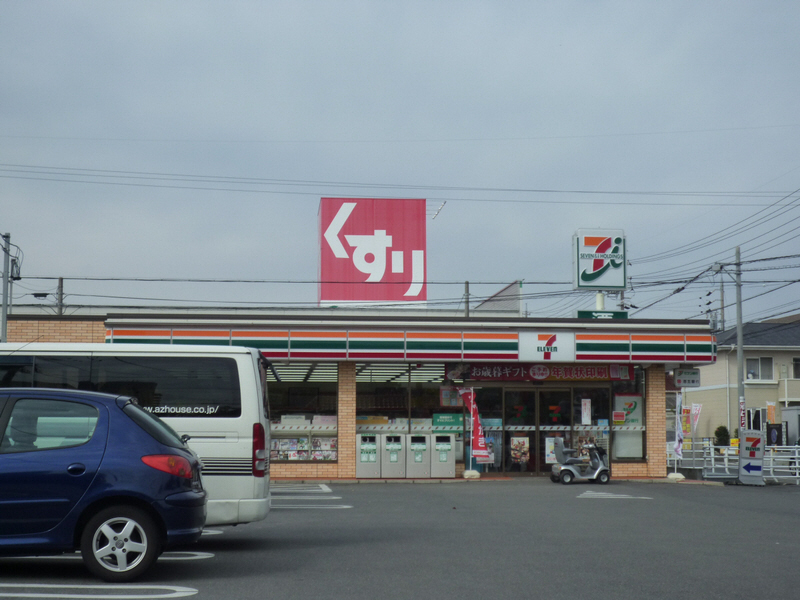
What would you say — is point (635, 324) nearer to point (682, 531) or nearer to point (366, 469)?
point (366, 469)

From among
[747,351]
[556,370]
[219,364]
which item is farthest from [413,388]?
[747,351]

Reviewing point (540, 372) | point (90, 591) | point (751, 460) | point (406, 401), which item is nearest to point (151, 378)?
point (90, 591)

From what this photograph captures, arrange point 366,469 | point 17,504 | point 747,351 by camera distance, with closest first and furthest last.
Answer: point 17,504 → point 366,469 → point 747,351

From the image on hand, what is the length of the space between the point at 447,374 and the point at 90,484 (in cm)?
1703

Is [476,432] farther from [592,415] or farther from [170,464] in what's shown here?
[170,464]

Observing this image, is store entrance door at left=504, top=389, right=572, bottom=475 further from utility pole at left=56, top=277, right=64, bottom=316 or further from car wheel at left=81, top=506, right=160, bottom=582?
utility pole at left=56, top=277, right=64, bottom=316

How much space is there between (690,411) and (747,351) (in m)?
21.4

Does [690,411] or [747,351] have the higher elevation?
[747,351]

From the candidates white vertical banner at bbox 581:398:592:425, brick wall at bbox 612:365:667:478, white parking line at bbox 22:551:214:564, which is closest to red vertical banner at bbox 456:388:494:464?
white vertical banner at bbox 581:398:592:425

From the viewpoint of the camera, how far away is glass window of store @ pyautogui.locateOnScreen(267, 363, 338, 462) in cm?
2305

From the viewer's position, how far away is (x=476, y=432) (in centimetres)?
2339

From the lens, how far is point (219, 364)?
9742 mm

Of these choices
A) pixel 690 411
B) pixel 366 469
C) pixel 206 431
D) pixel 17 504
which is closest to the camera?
pixel 17 504

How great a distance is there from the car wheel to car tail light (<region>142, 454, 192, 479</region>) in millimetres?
391
